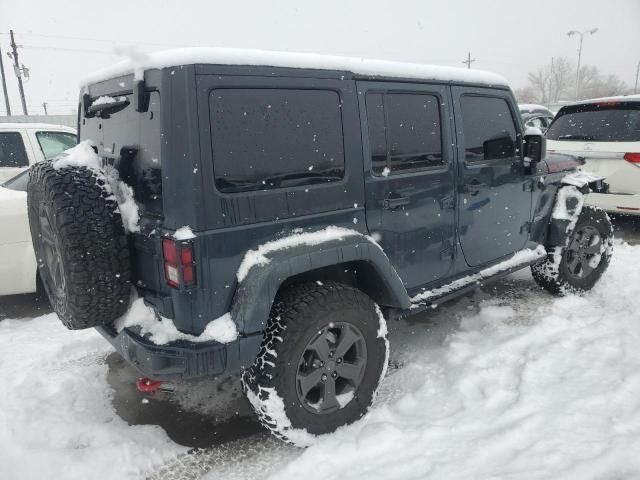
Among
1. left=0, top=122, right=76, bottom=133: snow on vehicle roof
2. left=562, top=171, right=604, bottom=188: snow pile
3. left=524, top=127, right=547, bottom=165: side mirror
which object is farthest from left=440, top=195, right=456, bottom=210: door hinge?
left=0, top=122, right=76, bottom=133: snow on vehicle roof

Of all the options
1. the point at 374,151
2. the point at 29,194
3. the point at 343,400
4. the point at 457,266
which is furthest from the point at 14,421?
the point at 457,266

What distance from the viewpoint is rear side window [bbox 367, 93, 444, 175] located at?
280 cm

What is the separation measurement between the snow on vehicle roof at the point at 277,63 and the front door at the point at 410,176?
89mm

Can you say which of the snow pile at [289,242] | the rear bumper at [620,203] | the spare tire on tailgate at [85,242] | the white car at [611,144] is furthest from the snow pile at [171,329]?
the white car at [611,144]

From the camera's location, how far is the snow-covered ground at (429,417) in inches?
93.2

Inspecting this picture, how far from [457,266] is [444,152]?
0.83 meters

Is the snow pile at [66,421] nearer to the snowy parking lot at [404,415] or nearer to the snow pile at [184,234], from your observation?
the snowy parking lot at [404,415]

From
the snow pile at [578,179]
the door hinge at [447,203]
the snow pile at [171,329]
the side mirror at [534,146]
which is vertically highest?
the side mirror at [534,146]

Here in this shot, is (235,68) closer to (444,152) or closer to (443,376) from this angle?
(444,152)

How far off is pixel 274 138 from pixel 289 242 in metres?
0.52

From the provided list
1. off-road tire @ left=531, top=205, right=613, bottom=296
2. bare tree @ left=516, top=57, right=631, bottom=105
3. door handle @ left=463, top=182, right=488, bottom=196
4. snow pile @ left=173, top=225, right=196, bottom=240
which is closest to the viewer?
snow pile @ left=173, top=225, right=196, bottom=240

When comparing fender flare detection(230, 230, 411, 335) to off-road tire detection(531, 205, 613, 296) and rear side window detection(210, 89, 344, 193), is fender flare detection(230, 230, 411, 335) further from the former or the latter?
off-road tire detection(531, 205, 613, 296)

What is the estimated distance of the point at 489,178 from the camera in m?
3.56

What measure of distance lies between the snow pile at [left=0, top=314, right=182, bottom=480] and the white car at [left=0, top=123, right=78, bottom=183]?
3022 mm
